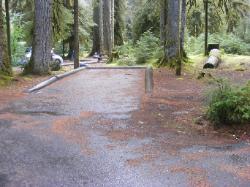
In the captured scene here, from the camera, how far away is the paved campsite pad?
5750 mm

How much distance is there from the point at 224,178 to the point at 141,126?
120 inches

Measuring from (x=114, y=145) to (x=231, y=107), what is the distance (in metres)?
2.28

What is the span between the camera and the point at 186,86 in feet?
45.7

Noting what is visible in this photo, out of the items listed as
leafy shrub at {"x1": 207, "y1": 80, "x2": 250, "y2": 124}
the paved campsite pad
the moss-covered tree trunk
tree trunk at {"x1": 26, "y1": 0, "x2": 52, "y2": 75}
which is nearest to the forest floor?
the paved campsite pad

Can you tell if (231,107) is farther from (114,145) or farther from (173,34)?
(173,34)

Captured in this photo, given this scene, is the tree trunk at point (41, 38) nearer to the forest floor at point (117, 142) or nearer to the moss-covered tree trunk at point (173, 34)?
the forest floor at point (117, 142)

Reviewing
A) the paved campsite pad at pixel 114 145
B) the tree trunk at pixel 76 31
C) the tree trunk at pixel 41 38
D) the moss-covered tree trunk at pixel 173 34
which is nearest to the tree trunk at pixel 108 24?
the tree trunk at pixel 76 31

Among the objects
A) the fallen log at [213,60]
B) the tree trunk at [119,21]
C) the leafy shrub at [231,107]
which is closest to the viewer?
the leafy shrub at [231,107]

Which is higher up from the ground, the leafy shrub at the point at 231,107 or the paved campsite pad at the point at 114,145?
the leafy shrub at the point at 231,107

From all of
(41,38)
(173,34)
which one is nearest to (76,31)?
(41,38)

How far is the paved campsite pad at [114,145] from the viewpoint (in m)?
5.75

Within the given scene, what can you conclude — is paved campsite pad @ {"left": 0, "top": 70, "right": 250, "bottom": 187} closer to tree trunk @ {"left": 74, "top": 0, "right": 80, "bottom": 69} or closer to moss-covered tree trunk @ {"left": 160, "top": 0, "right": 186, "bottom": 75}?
moss-covered tree trunk @ {"left": 160, "top": 0, "right": 186, "bottom": 75}

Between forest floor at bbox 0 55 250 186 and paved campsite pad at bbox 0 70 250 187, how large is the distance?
12 millimetres

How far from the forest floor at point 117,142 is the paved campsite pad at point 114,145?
0.04ft
